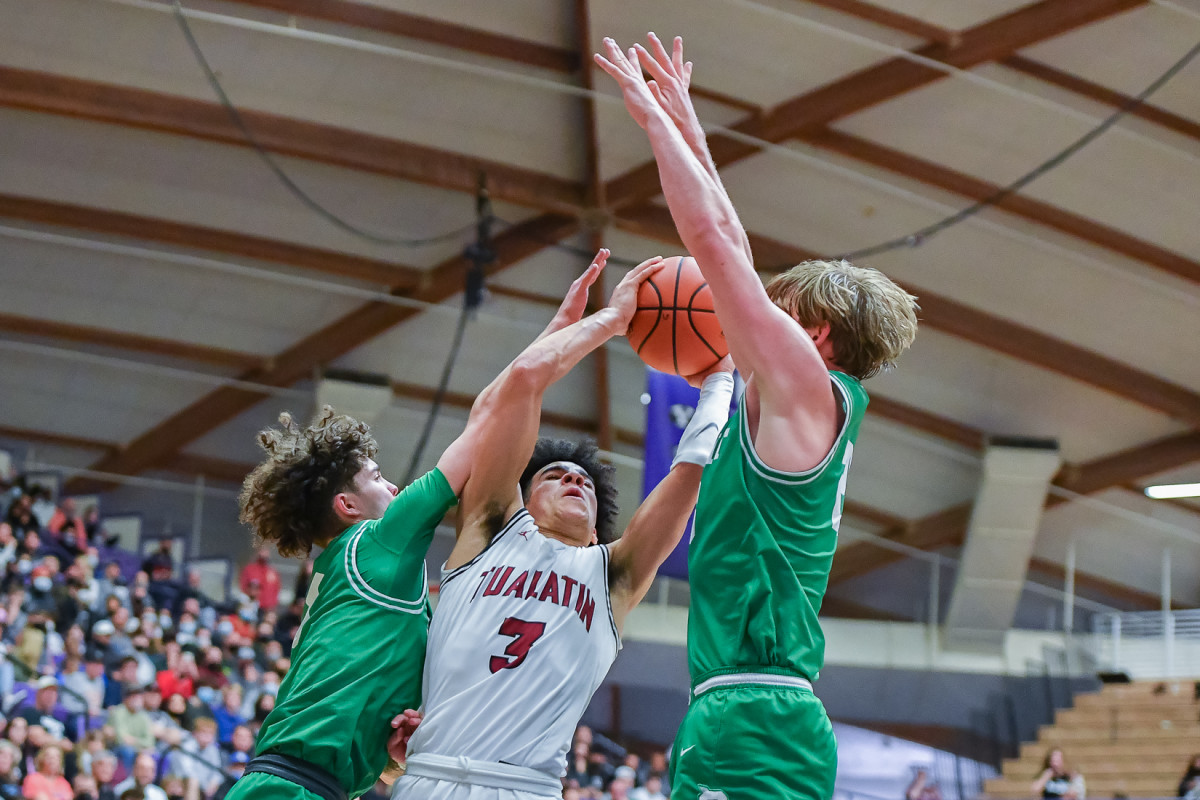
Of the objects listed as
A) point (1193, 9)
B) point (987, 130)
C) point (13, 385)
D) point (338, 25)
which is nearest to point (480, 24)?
point (338, 25)

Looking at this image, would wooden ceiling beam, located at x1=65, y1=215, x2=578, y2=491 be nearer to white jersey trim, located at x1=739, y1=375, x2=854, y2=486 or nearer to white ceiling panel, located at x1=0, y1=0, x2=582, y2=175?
white ceiling panel, located at x1=0, y1=0, x2=582, y2=175

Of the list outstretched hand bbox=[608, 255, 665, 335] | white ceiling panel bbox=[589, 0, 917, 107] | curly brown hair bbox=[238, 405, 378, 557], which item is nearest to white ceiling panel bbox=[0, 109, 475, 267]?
white ceiling panel bbox=[589, 0, 917, 107]

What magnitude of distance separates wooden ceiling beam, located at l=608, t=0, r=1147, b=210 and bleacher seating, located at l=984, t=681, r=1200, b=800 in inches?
346

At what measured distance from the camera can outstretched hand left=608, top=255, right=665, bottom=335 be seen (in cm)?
433

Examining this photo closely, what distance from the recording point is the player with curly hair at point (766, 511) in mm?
2967

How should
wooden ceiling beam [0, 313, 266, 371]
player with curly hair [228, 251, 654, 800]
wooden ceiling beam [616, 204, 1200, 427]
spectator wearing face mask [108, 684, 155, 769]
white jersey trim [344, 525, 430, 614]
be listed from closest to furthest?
player with curly hair [228, 251, 654, 800] < white jersey trim [344, 525, 430, 614] < spectator wearing face mask [108, 684, 155, 769] < wooden ceiling beam [616, 204, 1200, 427] < wooden ceiling beam [0, 313, 266, 371]

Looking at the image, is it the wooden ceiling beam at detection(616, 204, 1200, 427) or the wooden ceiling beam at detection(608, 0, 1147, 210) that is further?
the wooden ceiling beam at detection(616, 204, 1200, 427)

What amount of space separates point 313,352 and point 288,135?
455 centimetres

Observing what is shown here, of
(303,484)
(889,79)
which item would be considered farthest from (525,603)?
(889,79)

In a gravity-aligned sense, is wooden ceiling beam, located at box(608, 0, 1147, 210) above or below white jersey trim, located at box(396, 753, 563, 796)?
above

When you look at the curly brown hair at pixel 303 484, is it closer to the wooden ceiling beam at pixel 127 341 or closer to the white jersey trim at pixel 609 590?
the white jersey trim at pixel 609 590

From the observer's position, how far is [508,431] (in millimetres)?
4051

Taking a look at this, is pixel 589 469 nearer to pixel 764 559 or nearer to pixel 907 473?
pixel 764 559

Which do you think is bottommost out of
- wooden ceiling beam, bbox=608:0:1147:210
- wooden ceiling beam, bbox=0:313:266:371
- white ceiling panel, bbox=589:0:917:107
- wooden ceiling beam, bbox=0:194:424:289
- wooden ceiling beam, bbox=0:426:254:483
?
wooden ceiling beam, bbox=0:426:254:483
